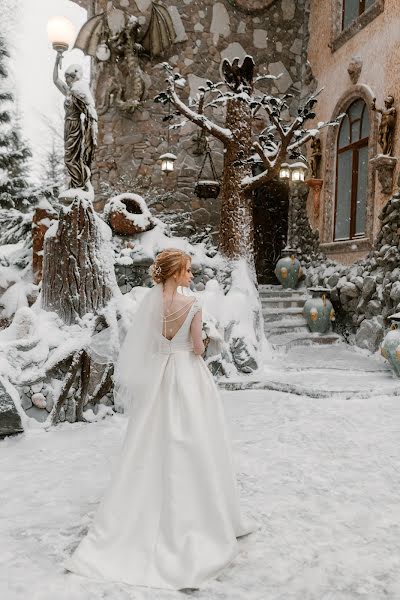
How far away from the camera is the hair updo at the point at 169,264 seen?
2.46m

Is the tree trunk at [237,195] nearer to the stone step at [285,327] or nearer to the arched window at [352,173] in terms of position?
the stone step at [285,327]

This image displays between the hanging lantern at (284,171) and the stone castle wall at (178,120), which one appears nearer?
the hanging lantern at (284,171)

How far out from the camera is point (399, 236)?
7988mm

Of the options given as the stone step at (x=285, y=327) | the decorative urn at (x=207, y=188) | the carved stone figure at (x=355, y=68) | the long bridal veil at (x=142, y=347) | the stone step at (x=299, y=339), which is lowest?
the stone step at (x=299, y=339)

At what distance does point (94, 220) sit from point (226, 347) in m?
Result: 2.55

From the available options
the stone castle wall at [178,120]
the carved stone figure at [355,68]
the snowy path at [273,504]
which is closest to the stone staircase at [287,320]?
the stone castle wall at [178,120]

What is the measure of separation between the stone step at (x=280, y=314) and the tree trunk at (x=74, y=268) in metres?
4.43

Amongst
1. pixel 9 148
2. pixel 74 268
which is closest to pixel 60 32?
pixel 74 268

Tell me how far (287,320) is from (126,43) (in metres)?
7.04

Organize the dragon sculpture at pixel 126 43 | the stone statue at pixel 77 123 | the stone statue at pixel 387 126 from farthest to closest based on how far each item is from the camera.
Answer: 1. the dragon sculpture at pixel 126 43
2. the stone statue at pixel 387 126
3. the stone statue at pixel 77 123

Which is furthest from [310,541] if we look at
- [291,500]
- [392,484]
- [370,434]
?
[370,434]

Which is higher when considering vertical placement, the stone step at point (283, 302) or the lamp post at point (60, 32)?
the lamp post at point (60, 32)

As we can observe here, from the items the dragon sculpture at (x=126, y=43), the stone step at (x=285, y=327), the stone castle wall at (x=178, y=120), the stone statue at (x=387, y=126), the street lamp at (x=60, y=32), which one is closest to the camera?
the street lamp at (x=60, y=32)

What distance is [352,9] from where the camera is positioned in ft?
32.5
